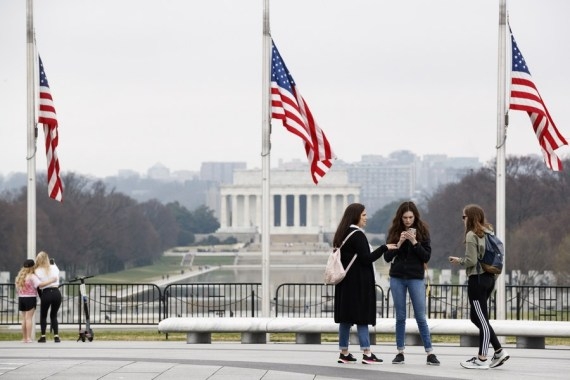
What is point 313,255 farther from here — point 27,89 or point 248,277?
point 27,89

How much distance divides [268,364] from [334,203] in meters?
172

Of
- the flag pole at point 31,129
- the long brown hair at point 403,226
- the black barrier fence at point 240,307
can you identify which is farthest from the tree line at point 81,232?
the long brown hair at point 403,226

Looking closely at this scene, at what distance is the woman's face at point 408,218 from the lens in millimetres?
17422

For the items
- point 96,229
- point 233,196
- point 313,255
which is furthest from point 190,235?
point 96,229

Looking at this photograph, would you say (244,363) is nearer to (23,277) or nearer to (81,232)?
(23,277)

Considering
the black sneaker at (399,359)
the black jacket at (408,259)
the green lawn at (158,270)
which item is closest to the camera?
A: the black jacket at (408,259)

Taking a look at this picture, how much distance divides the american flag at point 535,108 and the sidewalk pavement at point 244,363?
3.81m

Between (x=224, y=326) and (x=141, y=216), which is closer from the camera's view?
Result: (x=224, y=326)

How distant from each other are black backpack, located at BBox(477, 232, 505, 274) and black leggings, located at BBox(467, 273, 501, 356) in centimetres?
13

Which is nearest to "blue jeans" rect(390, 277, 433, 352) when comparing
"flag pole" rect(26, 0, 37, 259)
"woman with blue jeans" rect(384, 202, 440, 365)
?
"woman with blue jeans" rect(384, 202, 440, 365)

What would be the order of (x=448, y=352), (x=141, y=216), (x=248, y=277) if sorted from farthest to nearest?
(x=141, y=216) < (x=248, y=277) < (x=448, y=352)

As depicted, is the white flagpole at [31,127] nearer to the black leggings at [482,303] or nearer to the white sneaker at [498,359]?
the black leggings at [482,303]

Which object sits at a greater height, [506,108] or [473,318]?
[506,108]

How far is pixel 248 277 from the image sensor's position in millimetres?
91188
